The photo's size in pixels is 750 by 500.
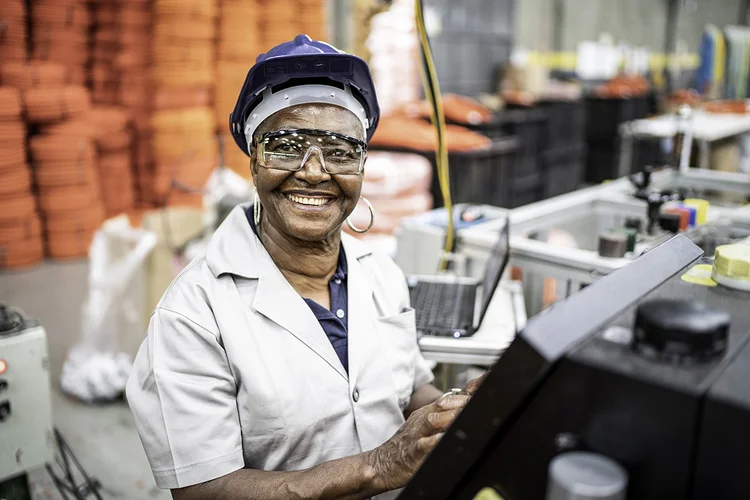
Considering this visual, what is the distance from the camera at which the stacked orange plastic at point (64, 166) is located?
4.79 metres

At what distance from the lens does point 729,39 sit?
42.0 ft

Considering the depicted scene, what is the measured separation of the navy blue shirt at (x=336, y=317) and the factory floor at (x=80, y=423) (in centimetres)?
162

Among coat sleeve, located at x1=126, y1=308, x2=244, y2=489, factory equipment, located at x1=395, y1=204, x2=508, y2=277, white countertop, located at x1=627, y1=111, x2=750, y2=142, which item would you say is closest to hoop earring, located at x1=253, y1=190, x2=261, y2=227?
coat sleeve, located at x1=126, y1=308, x2=244, y2=489

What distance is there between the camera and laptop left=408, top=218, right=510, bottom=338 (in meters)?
1.95

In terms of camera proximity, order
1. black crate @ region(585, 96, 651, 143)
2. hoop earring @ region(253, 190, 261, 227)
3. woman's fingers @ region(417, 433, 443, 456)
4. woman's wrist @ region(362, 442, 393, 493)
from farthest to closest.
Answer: black crate @ region(585, 96, 651, 143)
hoop earring @ region(253, 190, 261, 227)
woman's wrist @ region(362, 442, 393, 493)
woman's fingers @ region(417, 433, 443, 456)

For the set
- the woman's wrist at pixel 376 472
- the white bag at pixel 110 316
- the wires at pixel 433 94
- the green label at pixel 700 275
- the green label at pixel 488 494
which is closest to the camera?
the green label at pixel 488 494

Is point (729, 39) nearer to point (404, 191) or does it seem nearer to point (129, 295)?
point (404, 191)

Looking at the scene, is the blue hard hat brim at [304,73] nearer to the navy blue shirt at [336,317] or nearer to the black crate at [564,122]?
the navy blue shirt at [336,317]

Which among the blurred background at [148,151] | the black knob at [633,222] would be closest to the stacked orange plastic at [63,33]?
the blurred background at [148,151]

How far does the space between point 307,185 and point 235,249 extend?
196 mm

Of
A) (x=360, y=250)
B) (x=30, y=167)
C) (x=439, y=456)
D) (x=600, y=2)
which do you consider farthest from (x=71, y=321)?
(x=600, y=2)

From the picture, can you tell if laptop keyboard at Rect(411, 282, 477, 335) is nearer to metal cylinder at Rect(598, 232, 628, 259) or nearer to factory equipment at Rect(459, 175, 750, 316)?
factory equipment at Rect(459, 175, 750, 316)

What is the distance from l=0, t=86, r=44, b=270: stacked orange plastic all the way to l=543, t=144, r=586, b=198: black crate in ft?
18.7

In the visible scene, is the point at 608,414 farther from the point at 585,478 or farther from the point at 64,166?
the point at 64,166
